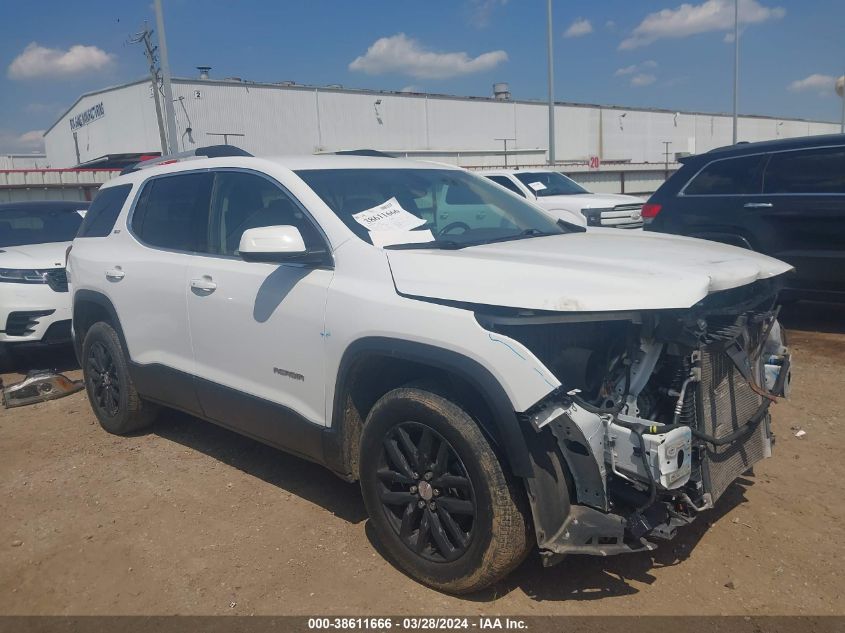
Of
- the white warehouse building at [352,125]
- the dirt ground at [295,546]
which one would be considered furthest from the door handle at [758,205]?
the white warehouse building at [352,125]

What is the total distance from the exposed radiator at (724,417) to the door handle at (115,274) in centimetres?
365

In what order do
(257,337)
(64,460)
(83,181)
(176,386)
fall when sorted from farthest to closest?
(83,181), (64,460), (176,386), (257,337)

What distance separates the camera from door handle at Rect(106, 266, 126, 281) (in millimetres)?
4719

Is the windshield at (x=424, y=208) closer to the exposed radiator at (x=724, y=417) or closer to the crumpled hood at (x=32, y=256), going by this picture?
the exposed radiator at (x=724, y=417)

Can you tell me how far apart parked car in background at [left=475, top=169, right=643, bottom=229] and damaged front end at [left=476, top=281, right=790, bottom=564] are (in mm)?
8067

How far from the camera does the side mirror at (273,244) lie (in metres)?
3.20

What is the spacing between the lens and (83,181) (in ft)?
90.3

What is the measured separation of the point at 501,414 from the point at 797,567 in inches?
61.7

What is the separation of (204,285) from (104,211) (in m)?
1.81

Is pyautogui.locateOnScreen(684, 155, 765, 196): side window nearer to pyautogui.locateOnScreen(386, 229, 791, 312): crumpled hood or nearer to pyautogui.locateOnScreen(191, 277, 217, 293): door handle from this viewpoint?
pyautogui.locateOnScreen(386, 229, 791, 312): crumpled hood

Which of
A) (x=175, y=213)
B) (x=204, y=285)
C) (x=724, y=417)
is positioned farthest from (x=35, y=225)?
(x=724, y=417)

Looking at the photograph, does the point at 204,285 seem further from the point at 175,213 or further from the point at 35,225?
the point at 35,225
